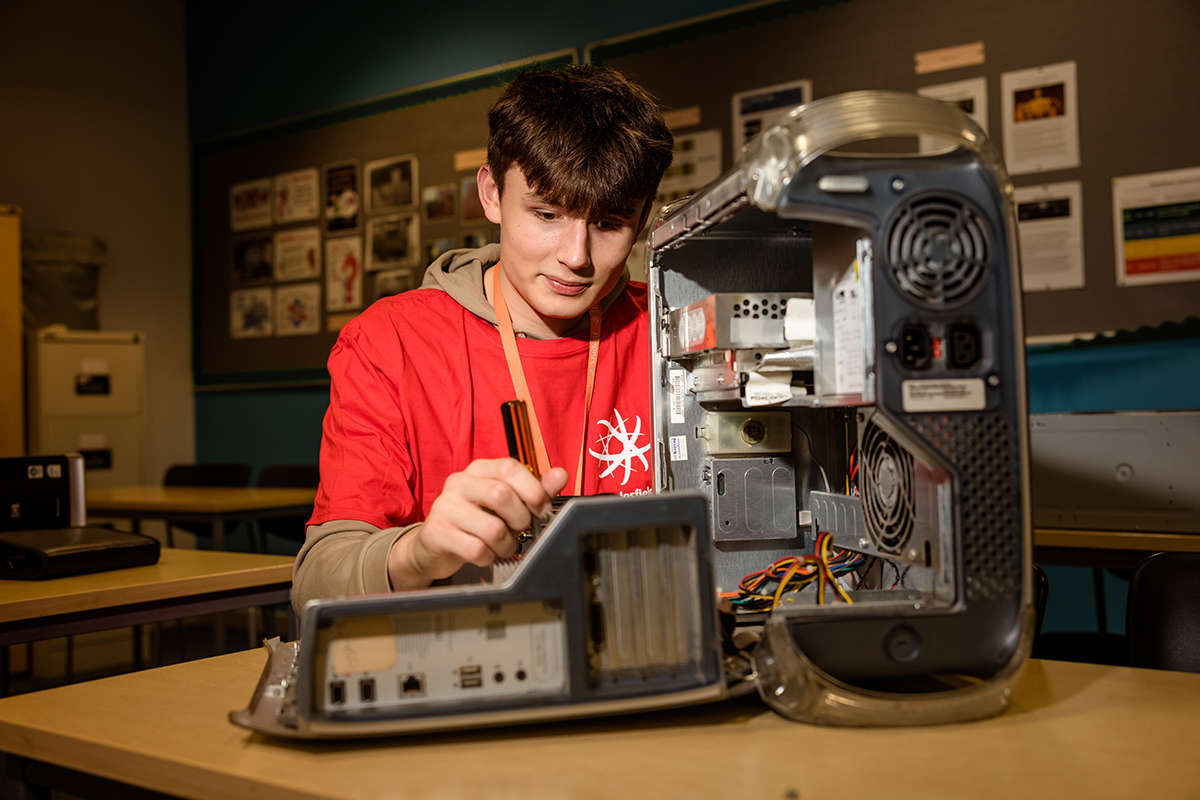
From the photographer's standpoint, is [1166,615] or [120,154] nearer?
[1166,615]

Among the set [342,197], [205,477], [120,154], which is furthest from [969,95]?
[120,154]

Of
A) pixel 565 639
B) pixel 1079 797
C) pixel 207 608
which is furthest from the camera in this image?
pixel 207 608

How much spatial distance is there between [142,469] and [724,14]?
360cm

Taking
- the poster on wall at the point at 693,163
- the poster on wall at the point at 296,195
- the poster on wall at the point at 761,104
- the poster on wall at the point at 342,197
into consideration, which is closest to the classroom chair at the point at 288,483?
the poster on wall at the point at 342,197

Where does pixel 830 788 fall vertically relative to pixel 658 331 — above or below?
below

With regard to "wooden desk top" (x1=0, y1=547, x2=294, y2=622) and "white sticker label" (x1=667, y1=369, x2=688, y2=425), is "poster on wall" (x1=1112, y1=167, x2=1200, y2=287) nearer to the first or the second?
"white sticker label" (x1=667, y1=369, x2=688, y2=425)

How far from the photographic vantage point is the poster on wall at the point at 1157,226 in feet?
9.39

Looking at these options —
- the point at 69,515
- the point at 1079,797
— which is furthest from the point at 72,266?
the point at 1079,797

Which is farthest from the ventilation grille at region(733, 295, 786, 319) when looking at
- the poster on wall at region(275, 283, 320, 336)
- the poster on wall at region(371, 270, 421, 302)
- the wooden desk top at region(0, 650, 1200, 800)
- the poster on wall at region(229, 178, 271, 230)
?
the poster on wall at region(229, 178, 271, 230)

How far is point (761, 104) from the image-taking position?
367 cm

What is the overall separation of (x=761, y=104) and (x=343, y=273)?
2.32 metres

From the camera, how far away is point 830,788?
0.64 meters

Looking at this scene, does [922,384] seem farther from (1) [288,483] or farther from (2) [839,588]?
(1) [288,483]

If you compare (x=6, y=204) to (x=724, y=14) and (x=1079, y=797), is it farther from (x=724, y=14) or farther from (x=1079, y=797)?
(x=1079, y=797)
